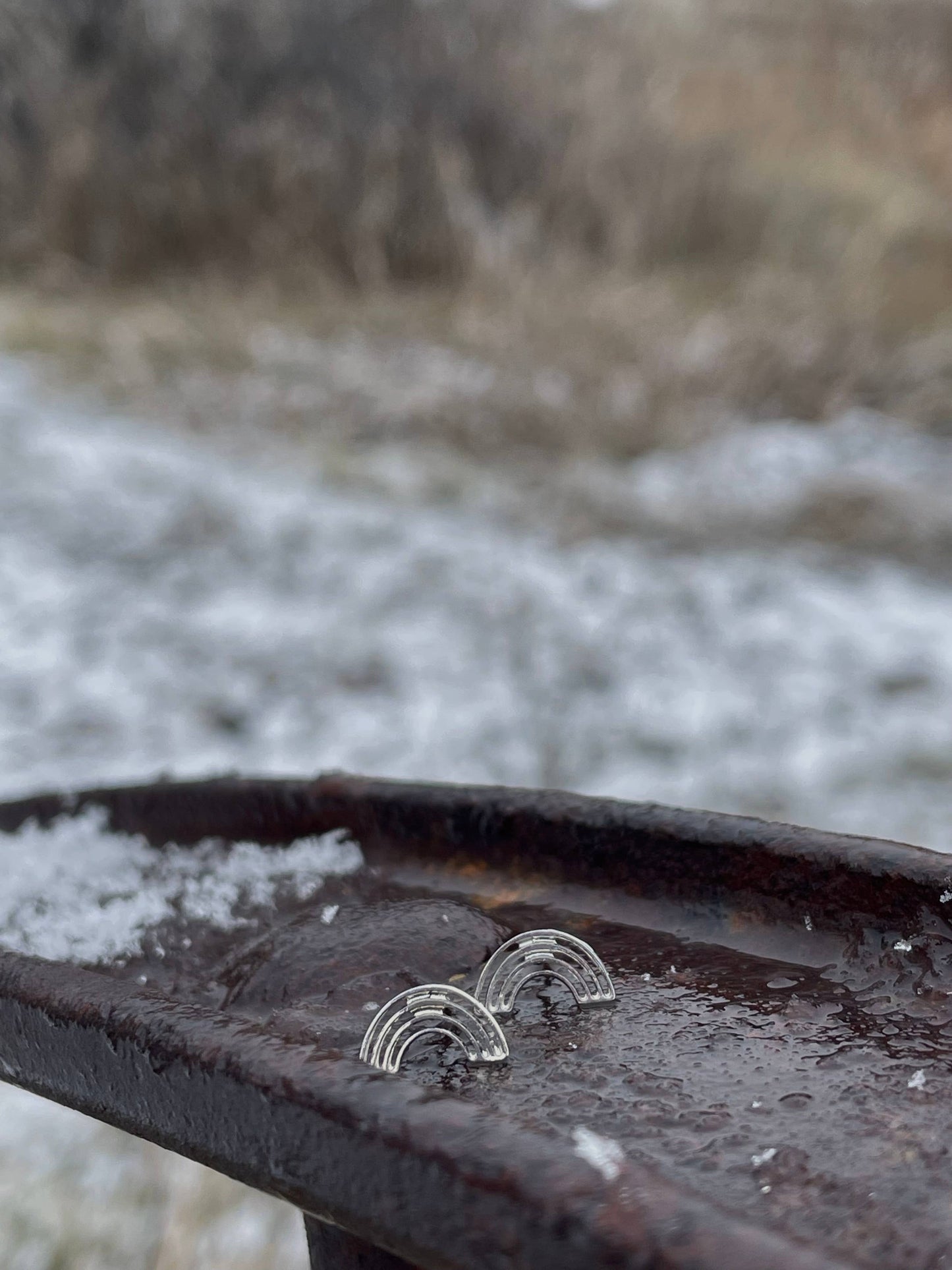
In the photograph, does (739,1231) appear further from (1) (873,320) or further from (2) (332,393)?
(1) (873,320)

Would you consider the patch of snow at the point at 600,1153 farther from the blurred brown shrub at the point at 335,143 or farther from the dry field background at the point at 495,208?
the blurred brown shrub at the point at 335,143

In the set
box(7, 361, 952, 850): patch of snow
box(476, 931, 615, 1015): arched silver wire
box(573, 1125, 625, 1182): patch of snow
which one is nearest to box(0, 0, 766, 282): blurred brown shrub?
box(7, 361, 952, 850): patch of snow

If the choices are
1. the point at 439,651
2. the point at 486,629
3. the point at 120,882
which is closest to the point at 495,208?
the point at 486,629

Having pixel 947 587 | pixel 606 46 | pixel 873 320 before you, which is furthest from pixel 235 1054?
pixel 606 46

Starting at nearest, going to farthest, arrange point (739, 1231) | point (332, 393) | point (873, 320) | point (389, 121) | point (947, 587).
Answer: point (739, 1231) → point (947, 587) → point (332, 393) → point (873, 320) → point (389, 121)

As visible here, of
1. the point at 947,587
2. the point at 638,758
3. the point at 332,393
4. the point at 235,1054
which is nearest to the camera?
the point at 235,1054

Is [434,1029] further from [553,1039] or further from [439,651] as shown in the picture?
[439,651]

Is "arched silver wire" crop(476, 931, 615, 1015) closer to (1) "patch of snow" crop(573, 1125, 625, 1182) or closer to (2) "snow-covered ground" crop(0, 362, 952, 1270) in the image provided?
(1) "patch of snow" crop(573, 1125, 625, 1182)
